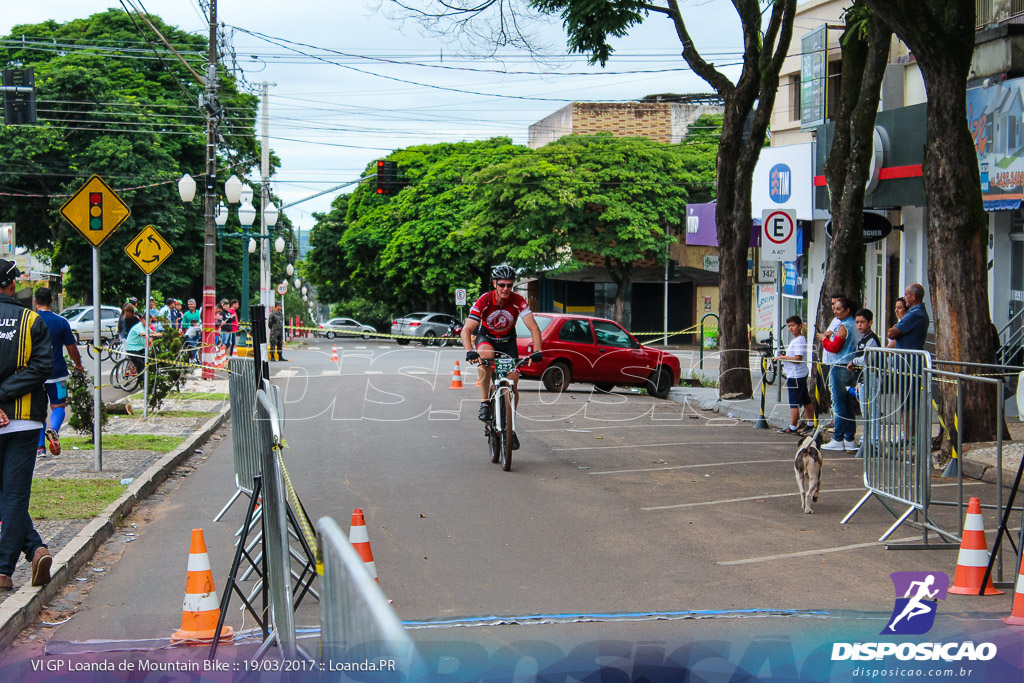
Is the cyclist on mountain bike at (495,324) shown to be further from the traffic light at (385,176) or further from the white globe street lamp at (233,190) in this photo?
the traffic light at (385,176)

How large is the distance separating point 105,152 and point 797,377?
3627 centimetres

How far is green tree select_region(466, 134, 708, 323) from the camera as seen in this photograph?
48844 millimetres

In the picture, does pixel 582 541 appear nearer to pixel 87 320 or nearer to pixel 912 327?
pixel 912 327

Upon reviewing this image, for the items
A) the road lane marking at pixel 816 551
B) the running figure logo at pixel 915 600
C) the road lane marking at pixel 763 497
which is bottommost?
the road lane marking at pixel 763 497

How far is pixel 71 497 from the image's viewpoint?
Answer: 9648mm

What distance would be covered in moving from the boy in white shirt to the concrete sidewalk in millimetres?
8089

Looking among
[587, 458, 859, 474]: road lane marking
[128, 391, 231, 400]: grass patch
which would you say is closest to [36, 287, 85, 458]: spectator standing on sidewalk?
[587, 458, 859, 474]: road lane marking

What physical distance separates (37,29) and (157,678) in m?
53.9

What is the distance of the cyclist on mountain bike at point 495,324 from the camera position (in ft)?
39.5

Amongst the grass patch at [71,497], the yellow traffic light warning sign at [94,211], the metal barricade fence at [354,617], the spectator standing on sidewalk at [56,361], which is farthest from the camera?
the yellow traffic light warning sign at [94,211]

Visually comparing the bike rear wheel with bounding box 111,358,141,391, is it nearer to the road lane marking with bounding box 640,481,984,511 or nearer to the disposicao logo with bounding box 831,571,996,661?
the road lane marking with bounding box 640,481,984,511

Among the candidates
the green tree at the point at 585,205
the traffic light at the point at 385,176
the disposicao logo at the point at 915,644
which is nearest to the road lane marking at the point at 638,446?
the disposicao logo at the point at 915,644

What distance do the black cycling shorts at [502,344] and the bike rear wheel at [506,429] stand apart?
0.74 m

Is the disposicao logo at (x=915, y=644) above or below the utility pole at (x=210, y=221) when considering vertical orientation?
below
